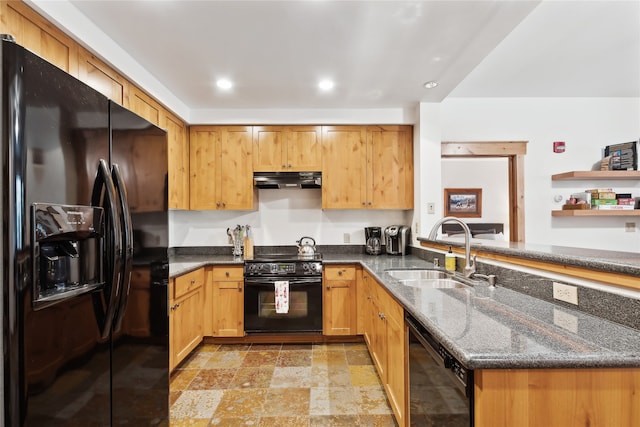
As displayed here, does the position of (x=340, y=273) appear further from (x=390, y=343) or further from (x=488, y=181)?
(x=488, y=181)

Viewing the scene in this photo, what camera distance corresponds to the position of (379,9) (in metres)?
1.74

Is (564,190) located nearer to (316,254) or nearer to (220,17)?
(316,254)

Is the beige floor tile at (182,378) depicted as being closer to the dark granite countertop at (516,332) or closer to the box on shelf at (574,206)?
the dark granite countertop at (516,332)

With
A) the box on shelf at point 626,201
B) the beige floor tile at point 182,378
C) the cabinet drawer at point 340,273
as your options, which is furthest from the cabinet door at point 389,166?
the beige floor tile at point 182,378

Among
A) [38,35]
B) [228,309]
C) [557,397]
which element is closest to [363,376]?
[228,309]

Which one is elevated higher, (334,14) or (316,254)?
(334,14)

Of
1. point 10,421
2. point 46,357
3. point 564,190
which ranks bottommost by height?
point 10,421

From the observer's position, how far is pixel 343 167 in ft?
11.1

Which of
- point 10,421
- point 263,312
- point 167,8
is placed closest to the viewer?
point 10,421

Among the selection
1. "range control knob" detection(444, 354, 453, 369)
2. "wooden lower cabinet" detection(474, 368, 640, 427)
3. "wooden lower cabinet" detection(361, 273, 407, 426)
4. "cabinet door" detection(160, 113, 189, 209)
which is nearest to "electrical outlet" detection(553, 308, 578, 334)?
"wooden lower cabinet" detection(474, 368, 640, 427)

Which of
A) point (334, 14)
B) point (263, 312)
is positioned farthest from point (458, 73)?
point (263, 312)

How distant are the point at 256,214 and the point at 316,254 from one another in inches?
34.8

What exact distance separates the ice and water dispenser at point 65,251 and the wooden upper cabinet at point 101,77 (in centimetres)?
138

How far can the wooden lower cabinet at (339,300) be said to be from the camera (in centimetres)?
306
